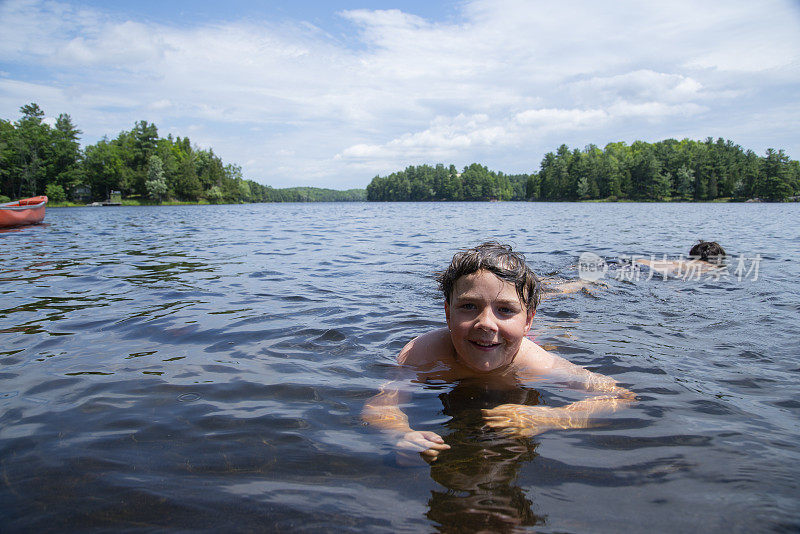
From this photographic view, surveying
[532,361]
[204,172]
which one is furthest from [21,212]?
[204,172]

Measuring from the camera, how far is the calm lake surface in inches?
79.0

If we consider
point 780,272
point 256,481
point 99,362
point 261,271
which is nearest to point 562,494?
point 256,481

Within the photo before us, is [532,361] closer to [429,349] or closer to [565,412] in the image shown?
[565,412]

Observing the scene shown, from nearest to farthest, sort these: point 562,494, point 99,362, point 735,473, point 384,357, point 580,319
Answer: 1. point 562,494
2. point 735,473
3. point 99,362
4. point 384,357
5. point 580,319

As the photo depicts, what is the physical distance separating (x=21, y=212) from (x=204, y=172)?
9654cm

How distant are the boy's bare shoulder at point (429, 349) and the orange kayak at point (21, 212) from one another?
861 inches

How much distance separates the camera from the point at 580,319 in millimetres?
5926

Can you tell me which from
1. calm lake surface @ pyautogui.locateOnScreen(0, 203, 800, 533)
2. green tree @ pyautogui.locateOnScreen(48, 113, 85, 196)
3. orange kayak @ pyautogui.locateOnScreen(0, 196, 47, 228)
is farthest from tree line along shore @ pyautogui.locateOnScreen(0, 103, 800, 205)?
calm lake surface @ pyautogui.locateOnScreen(0, 203, 800, 533)

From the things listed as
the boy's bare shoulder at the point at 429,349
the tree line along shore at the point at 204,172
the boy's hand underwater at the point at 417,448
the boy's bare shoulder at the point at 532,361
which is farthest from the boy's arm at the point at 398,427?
the tree line along shore at the point at 204,172

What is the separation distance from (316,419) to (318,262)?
8.07m

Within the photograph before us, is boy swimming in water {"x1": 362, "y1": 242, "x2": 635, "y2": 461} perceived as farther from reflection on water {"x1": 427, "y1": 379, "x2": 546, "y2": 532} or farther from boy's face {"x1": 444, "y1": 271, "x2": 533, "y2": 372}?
reflection on water {"x1": 427, "y1": 379, "x2": 546, "y2": 532}

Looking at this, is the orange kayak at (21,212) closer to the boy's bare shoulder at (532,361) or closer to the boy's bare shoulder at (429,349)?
the boy's bare shoulder at (429,349)

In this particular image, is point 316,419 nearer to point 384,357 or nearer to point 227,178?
point 384,357

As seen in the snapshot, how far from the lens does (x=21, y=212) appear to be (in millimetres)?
20562
